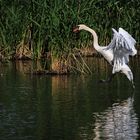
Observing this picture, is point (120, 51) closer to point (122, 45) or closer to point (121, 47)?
point (121, 47)

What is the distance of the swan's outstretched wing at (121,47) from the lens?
1606 cm

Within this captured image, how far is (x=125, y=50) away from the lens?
16875 mm

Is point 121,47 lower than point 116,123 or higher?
higher

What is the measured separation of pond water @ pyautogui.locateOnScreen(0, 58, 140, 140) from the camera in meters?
10.9

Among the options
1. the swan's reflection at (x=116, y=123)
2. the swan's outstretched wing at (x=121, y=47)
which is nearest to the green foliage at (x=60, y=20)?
the swan's outstretched wing at (x=121, y=47)

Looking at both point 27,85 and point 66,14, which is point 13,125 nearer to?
point 27,85

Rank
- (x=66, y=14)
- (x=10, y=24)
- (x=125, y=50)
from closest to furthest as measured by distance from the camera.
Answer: (x=125, y=50) → (x=66, y=14) → (x=10, y=24)

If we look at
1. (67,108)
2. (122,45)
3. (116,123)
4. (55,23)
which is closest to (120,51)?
(122,45)

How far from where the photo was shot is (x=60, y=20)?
67.7 ft

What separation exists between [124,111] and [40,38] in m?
9.85

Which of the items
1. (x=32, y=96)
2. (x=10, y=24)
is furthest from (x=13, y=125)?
(x=10, y=24)

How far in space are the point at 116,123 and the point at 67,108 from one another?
1.71m

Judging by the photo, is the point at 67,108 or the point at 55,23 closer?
the point at 67,108

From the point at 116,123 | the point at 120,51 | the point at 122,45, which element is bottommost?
the point at 116,123
